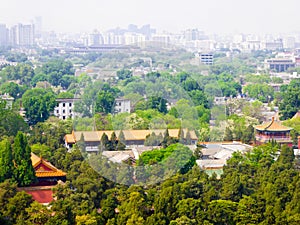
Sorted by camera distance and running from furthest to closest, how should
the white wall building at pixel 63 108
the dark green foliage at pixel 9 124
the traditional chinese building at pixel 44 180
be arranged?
the white wall building at pixel 63 108
the dark green foliage at pixel 9 124
the traditional chinese building at pixel 44 180

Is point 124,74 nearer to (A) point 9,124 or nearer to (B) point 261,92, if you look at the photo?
(A) point 9,124

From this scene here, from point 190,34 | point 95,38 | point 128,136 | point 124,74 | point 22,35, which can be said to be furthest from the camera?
point 22,35

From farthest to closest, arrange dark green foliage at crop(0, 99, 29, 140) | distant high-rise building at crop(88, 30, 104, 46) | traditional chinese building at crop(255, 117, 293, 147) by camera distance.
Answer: distant high-rise building at crop(88, 30, 104, 46)
traditional chinese building at crop(255, 117, 293, 147)
dark green foliage at crop(0, 99, 29, 140)

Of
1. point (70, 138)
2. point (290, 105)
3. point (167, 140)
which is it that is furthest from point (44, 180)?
point (290, 105)

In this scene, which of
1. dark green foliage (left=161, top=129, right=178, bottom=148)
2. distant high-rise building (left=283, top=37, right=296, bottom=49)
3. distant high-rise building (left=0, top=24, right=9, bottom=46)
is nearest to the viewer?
dark green foliage (left=161, top=129, right=178, bottom=148)

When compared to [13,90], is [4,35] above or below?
above

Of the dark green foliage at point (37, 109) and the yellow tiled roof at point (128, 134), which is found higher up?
the yellow tiled roof at point (128, 134)

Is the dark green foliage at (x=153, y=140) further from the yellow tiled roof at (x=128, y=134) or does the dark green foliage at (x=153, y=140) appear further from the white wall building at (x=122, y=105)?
the white wall building at (x=122, y=105)

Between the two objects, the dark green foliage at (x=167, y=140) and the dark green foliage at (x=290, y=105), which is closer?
the dark green foliage at (x=167, y=140)

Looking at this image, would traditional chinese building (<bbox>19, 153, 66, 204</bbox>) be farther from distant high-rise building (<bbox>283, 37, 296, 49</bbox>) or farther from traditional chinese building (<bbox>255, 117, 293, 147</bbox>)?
distant high-rise building (<bbox>283, 37, 296, 49</bbox>)

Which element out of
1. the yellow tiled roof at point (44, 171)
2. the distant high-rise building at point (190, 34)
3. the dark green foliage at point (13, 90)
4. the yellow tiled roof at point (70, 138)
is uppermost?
the distant high-rise building at point (190, 34)

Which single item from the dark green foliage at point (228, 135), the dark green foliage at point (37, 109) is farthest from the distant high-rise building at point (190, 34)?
the dark green foliage at point (228, 135)

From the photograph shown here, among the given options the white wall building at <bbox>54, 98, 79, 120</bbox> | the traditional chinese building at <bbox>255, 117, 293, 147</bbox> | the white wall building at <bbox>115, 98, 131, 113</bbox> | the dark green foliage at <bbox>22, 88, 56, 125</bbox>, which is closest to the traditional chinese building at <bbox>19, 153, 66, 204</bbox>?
the white wall building at <bbox>115, 98, 131, 113</bbox>

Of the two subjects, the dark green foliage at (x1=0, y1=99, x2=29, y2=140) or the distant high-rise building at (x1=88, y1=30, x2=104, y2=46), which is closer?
the dark green foliage at (x1=0, y1=99, x2=29, y2=140)
